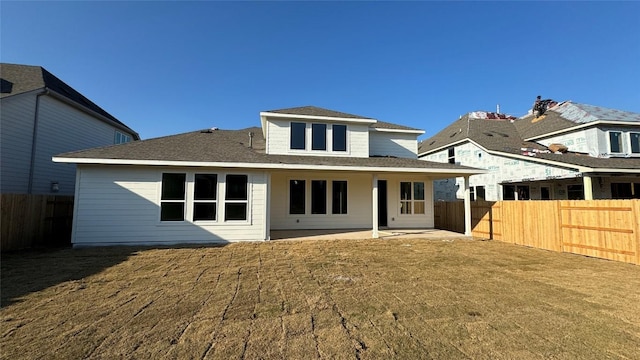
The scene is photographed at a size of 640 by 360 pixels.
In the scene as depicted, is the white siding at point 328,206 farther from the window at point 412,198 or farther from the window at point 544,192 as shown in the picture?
the window at point 544,192

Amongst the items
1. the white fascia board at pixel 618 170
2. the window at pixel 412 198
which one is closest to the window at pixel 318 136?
the window at pixel 412 198

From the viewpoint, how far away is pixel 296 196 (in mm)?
12352

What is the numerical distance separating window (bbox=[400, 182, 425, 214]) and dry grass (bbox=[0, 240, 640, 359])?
6.11 m

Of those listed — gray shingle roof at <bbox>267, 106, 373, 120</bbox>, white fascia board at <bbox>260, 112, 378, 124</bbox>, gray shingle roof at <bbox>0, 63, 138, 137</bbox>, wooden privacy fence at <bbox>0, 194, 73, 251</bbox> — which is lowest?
wooden privacy fence at <bbox>0, 194, 73, 251</bbox>

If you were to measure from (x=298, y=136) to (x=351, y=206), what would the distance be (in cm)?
415

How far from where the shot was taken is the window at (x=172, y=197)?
8.78 metres

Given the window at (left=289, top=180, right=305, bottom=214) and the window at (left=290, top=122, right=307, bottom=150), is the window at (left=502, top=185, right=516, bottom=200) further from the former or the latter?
the window at (left=290, top=122, right=307, bottom=150)

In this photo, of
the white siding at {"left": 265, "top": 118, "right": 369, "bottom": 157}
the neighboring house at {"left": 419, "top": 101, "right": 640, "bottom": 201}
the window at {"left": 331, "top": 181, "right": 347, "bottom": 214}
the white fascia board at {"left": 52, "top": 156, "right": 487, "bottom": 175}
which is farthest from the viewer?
the neighboring house at {"left": 419, "top": 101, "right": 640, "bottom": 201}

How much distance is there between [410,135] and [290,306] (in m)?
12.6

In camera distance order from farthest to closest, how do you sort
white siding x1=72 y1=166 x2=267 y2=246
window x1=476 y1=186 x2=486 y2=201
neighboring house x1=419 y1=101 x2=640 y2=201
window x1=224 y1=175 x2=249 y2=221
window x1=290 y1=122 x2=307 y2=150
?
window x1=476 y1=186 x2=486 y2=201
neighboring house x1=419 y1=101 x2=640 y2=201
window x1=290 y1=122 x2=307 y2=150
window x1=224 y1=175 x2=249 y2=221
white siding x1=72 y1=166 x2=267 y2=246

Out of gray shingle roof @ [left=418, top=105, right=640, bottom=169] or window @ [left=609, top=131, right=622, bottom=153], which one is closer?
gray shingle roof @ [left=418, top=105, right=640, bottom=169]

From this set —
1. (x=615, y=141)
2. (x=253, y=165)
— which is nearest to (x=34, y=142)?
(x=253, y=165)

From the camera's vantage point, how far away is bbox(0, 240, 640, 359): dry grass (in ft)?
9.38

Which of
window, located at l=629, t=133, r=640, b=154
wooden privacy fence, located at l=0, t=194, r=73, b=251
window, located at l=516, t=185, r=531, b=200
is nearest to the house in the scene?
wooden privacy fence, located at l=0, t=194, r=73, b=251
